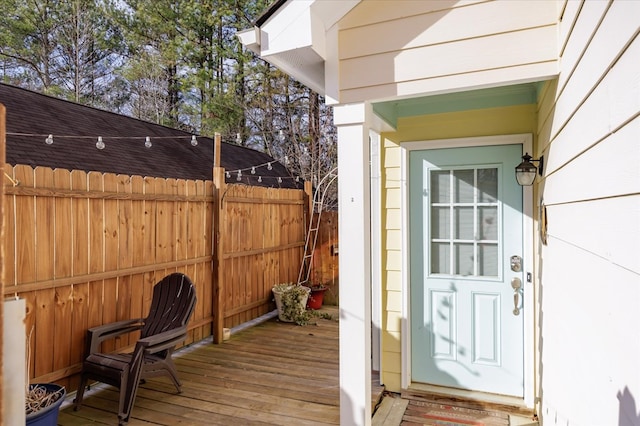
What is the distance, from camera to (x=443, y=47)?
213 centimetres

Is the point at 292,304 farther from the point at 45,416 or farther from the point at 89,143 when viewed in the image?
the point at 45,416

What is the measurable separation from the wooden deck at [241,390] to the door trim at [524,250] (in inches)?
20.0

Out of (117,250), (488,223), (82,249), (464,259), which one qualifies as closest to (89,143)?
(117,250)

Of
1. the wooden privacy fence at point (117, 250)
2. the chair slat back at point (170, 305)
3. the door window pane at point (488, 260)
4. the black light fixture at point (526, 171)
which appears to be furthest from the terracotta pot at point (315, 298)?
the black light fixture at point (526, 171)

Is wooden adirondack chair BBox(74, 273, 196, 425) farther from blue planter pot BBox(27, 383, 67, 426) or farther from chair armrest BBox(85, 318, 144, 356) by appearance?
blue planter pot BBox(27, 383, 67, 426)

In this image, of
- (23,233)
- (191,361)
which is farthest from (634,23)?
(191,361)

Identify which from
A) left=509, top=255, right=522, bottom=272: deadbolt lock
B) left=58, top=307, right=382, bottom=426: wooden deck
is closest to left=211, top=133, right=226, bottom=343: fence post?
left=58, top=307, right=382, bottom=426: wooden deck

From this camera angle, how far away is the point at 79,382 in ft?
10.6

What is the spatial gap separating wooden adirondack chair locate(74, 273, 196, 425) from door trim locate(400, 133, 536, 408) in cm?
180

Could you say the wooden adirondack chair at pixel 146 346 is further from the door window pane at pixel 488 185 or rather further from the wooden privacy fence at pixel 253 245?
the door window pane at pixel 488 185

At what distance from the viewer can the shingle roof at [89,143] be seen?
13.4 ft

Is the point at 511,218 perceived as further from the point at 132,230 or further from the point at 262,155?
the point at 262,155

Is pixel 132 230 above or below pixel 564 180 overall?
below

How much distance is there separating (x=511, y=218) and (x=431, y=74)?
4.65 ft
